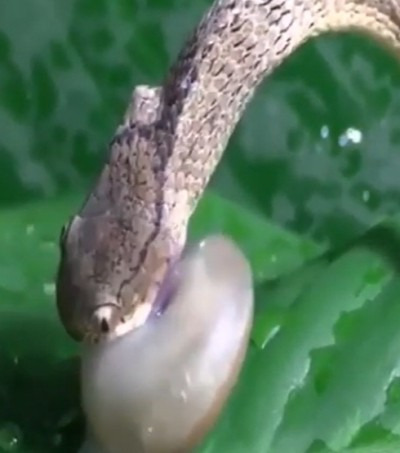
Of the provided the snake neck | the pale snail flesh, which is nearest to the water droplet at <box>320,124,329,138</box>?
the snake neck

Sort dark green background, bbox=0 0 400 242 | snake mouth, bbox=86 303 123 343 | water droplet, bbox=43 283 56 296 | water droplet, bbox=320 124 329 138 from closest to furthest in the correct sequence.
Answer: snake mouth, bbox=86 303 123 343, water droplet, bbox=43 283 56 296, dark green background, bbox=0 0 400 242, water droplet, bbox=320 124 329 138

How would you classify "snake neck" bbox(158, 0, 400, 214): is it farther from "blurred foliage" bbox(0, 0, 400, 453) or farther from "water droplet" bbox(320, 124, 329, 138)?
"water droplet" bbox(320, 124, 329, 138)

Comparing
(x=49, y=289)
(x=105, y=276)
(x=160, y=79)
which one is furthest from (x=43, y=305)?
(x=160, y=79)

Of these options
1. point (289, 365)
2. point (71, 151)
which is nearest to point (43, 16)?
point (71, 151)

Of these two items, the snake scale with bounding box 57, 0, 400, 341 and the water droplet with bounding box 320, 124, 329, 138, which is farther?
the water droplet with bounding box 320, 124, 329, 138

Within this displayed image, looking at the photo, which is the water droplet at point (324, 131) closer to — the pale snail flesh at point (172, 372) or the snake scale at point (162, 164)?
the snake scale at point (162, 164)

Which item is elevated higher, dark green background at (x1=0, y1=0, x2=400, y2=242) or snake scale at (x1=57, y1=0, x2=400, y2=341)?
snake scale at (x1=57, y1=0, x2=400, y2=341)

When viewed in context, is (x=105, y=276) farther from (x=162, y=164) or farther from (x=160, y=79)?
(x=160, y=79)
